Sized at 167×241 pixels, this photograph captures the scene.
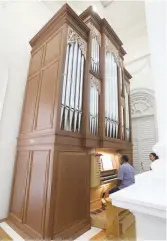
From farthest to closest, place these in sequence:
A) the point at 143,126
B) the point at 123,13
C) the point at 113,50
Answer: the point at 143,126 → the point at 123,13 → the point at 113,50

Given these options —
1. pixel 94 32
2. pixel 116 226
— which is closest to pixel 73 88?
pixel 94 32

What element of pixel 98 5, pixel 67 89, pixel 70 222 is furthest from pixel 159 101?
pixel 98 5

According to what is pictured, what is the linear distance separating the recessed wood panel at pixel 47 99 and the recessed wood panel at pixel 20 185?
79cm

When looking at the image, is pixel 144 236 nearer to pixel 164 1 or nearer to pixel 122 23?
pixel 164 1

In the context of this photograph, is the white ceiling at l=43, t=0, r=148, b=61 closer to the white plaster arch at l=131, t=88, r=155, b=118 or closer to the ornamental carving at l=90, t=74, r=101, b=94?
the white plaster arch at l=131, t=88, r=155, b=118

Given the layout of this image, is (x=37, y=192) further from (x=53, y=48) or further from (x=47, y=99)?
(x=53, y=48)

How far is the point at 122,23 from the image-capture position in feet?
22.3

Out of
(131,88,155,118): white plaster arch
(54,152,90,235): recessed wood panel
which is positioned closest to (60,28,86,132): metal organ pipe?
(54,152,90,235): recessed wood panel

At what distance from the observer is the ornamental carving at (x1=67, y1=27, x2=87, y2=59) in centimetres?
359

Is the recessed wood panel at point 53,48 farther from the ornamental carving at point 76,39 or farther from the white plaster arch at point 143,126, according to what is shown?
the white plaster arch at point 143,126

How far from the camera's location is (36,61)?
4121 millimetres

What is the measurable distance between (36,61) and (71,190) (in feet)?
10.6

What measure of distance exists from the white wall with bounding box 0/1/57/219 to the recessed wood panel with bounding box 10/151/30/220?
229mm

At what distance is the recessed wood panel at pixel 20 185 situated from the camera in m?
3.14
